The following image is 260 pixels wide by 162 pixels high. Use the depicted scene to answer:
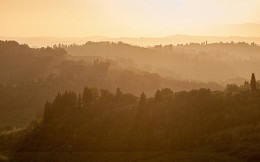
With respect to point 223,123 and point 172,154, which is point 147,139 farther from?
point 223,123

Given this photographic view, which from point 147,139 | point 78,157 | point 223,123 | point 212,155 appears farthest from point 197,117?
point 78,157

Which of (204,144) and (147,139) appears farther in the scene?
(147,139)

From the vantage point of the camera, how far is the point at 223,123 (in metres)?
192

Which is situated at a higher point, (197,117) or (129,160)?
(197,117)

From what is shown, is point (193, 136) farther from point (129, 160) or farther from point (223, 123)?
point (129, 160)

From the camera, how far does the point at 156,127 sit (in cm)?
19988

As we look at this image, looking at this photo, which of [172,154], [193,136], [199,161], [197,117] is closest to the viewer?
[199,161]

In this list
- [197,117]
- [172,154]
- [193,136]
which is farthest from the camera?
[197,117]

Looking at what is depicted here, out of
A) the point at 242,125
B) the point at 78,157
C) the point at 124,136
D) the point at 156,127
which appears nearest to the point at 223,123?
the point at 242,125

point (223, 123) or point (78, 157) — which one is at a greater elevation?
point (223, 123)

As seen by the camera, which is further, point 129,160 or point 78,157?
point 78,157

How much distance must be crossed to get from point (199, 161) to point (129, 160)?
95.9 feet

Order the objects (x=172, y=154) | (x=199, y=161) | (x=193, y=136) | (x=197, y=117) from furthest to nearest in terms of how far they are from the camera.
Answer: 1. (x=197, y=117)
2. (x=193, y=136)
3. (x=172, y=154)
4. (x=199, y=161)

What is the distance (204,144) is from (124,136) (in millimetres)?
38221
